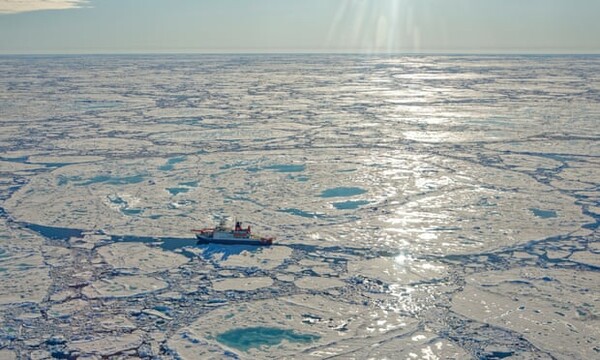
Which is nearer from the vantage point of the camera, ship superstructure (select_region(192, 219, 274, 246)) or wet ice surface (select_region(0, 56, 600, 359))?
wet ice surface (select_region(0, 56, 600, 359))

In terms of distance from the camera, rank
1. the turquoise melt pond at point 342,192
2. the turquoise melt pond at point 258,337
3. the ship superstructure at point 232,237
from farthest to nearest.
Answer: the turquoise melt pond at point 342,192 → the ship superstructure at point 232,237 → the turquoise melt pond at point 258,337

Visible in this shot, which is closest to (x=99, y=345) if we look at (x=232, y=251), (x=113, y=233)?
(x=232, y=251)

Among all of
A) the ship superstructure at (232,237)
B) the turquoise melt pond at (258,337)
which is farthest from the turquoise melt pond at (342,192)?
the turquoise melt pond at (258,337)

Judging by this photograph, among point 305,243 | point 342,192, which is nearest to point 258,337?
point 305,243

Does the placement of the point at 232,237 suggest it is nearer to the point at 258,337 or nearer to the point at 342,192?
the point at 258,337

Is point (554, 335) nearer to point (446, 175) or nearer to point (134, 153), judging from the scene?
point (446, 175)

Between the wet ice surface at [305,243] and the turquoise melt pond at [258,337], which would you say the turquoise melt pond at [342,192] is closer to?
the wet ice surface at [305,243]

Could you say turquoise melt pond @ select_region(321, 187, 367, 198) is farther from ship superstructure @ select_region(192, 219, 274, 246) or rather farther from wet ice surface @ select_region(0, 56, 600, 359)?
ship superstructure @ select_region(192, 219, 274, 246)

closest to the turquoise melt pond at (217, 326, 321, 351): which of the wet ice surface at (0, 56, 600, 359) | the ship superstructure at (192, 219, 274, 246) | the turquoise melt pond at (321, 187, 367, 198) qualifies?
the wet ice surface at (0, 56, 600, 359)

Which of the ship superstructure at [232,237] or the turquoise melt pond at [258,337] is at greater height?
the ship superstructure at [232,237]
